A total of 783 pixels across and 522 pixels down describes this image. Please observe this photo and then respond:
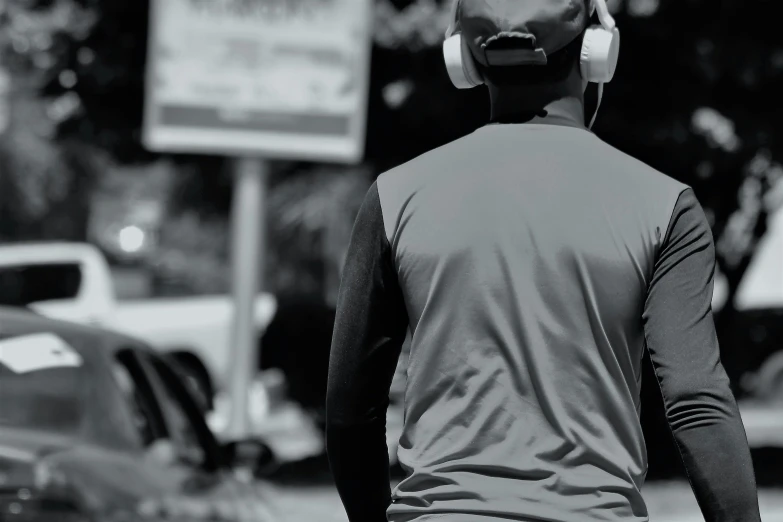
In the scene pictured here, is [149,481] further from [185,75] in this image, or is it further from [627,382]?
[185,75]

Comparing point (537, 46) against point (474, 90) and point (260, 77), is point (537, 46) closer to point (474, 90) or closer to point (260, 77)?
point (260, 77)

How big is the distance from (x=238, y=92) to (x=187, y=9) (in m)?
0.67

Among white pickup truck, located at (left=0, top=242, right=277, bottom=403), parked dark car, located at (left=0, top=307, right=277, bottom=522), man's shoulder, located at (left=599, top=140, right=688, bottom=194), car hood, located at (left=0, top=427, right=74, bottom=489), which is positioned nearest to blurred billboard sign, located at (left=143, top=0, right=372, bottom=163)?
parked dark car, located at (left=0, top=307, right=277, bottom=522)

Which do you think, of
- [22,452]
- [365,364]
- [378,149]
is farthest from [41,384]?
[378,149]

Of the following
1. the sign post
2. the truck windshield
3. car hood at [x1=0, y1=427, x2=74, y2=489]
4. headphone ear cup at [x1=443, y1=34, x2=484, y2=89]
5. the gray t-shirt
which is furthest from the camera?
the truck windshield

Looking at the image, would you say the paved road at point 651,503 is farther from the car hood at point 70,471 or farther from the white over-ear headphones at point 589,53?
the white over-ear headphones at point 589,53

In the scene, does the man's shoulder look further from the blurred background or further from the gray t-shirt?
the blurred background

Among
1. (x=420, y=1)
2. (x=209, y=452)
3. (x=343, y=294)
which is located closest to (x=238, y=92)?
(x=420, y=1)

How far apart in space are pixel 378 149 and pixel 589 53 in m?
9.96

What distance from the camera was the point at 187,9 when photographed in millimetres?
10258

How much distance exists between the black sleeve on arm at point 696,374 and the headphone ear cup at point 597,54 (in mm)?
283

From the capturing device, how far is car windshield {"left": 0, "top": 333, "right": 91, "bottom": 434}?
4723 millimetres

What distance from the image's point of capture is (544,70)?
2.41 metres

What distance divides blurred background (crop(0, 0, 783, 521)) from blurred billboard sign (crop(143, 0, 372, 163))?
57 mm
